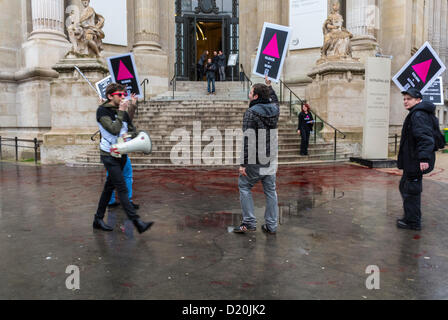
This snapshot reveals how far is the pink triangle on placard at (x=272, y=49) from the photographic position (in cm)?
887

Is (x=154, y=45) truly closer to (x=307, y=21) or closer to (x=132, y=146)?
(x=307, y=21)

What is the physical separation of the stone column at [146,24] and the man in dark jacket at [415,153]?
56.2ft

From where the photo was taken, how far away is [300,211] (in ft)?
21.5

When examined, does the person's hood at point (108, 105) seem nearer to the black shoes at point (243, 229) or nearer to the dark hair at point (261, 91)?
the dark hair at point (261, 91)

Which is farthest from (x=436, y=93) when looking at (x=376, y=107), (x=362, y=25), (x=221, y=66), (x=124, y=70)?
(x=221, y=66)

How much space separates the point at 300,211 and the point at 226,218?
1279mm

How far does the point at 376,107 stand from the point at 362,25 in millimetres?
7404

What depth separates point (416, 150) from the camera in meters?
5.38

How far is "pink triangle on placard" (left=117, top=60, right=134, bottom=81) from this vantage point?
1064 centimetres

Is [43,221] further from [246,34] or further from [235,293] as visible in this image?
[246,34]

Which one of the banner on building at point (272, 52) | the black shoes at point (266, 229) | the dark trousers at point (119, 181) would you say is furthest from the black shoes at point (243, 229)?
the banner on building at point (272, 52)

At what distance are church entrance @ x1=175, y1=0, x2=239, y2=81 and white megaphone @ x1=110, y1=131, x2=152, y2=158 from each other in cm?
1825
